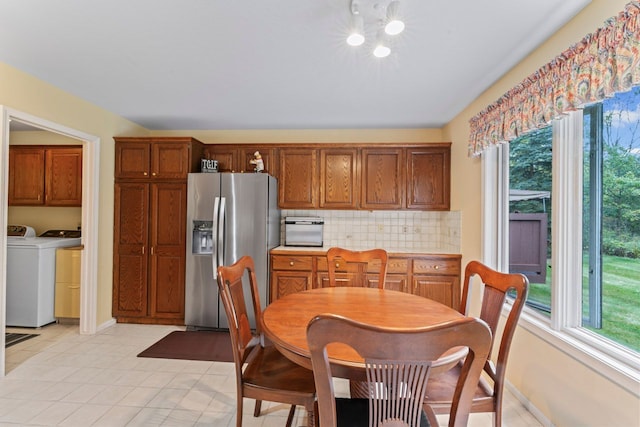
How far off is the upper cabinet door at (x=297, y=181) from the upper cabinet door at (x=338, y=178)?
0.44 feet

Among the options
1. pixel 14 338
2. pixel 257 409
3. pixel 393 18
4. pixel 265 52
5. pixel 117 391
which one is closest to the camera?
pixel 393 18

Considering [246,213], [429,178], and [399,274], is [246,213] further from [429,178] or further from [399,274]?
[429,178]

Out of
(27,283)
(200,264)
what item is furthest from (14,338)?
(200,264)

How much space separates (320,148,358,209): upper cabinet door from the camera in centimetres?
358

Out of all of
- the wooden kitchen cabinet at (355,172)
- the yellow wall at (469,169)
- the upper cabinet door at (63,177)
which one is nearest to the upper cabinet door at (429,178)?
the wooden kitchen cabinet at (355,172)

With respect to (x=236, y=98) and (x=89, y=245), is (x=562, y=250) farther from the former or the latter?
(x=89, y=245)

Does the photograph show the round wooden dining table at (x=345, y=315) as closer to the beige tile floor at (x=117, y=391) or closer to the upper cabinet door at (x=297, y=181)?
the beige tile floor at (x=117, y=391)

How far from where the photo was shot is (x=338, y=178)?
3.60 metres

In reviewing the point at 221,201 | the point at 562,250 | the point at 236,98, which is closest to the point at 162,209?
the point at 221,201

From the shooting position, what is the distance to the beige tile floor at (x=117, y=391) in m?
1.83

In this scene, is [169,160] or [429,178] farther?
[429,178]

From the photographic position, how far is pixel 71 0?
1.55 metres

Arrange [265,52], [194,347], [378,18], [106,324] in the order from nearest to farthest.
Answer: [378,18] → [265,52] → [194,347] → [106,324]

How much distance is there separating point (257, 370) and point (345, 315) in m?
0.52
